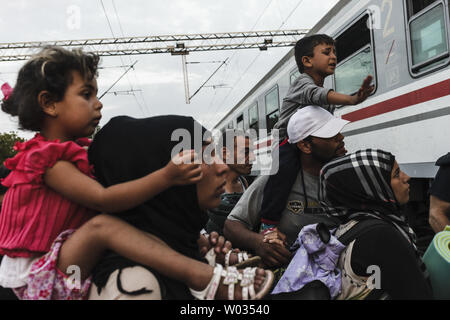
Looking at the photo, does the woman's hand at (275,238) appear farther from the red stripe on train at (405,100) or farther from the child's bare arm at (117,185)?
the red stripe on train at (405,100)

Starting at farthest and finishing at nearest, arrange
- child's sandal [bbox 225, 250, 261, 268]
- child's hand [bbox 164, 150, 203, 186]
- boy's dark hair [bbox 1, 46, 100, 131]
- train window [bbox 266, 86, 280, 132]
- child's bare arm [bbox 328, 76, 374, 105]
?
train window [bbox 266, 86, 280, 132] → child's bare arm [bbox 328, 76, 374, 105] → child's sandal [bbox 225, 250, 261, 268] → boy's dark hair [bbox 1, 46, 100, 131] → child's hand [bbox 164, 150, 203, 186]

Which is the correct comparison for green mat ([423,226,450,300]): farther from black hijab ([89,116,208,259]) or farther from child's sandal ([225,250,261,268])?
black hijab ([89,116,208,259])

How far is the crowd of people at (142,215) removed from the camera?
1.10 meters

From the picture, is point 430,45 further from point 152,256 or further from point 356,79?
point 152,256

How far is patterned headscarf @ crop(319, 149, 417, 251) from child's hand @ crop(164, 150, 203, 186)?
0.74 metres

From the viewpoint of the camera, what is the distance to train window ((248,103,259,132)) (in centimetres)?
1011

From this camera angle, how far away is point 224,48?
92.9 ft

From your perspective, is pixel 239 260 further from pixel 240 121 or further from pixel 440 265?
pixel 240 121

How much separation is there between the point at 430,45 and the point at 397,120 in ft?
2.76

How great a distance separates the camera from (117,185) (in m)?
1.13

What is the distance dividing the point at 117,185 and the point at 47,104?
44 cm

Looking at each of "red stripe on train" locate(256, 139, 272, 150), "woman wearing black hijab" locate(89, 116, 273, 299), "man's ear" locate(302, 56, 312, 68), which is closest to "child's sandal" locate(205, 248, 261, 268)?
"woman wearing black hijab" locate(89, 116, 273, 299)

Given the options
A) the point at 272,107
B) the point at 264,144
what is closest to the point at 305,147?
the point at 272,107
